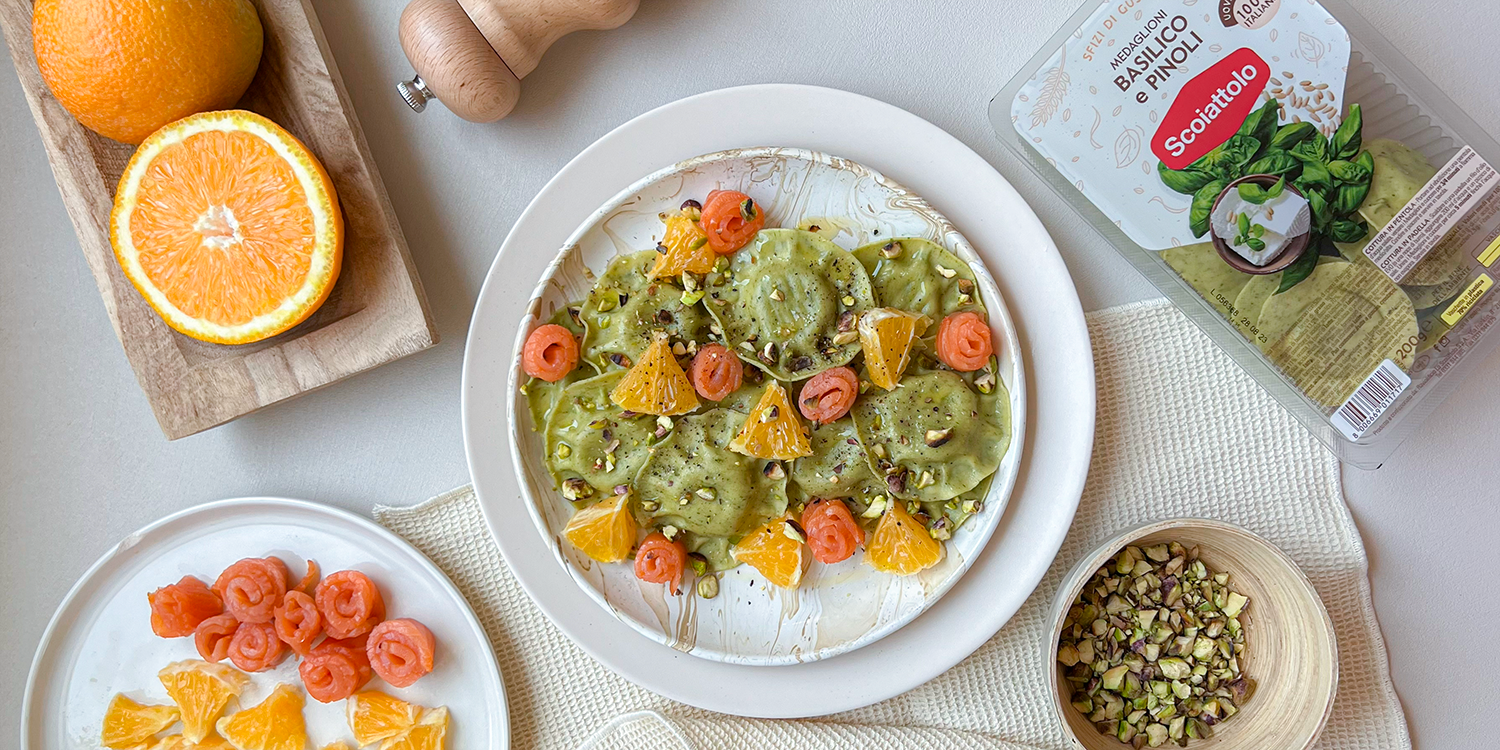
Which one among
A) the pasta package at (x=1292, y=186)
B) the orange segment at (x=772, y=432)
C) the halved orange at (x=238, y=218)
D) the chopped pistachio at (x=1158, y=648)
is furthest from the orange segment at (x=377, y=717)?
the pasta package at (x=1292, y=186)

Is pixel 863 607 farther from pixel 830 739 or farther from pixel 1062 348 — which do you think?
pixel 1062 348

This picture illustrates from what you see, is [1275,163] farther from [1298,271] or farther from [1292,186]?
[1298,271]

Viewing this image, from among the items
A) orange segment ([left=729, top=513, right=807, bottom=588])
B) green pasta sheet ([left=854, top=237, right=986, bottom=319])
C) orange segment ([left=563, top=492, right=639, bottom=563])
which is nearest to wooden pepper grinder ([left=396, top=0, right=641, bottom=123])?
green pasta sheet ([left=854, top=237, right=986, bottom=319])

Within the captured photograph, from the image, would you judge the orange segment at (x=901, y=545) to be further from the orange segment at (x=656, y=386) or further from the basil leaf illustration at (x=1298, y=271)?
the basil leaf illustration at (x=1298, y=271)

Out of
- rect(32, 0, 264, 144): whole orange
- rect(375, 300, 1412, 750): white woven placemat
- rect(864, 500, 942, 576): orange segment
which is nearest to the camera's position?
rect(32, 0, 264, 144): whole orange

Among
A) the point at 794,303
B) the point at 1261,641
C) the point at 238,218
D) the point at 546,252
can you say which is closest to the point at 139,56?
the point at 238,218

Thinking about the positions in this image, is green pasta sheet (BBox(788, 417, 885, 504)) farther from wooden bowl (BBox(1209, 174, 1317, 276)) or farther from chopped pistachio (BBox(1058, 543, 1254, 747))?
wooden bowl (BBox(1209, 174, 1317, 276))
